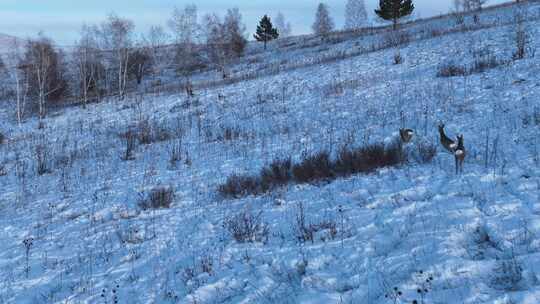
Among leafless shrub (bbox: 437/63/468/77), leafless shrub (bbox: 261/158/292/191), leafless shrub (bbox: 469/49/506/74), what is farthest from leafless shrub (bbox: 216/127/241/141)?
leafless shrub (bbox: 469/49/506/74)

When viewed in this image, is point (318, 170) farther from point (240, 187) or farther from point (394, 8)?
point (394, 8)

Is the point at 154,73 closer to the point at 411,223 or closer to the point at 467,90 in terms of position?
the point at 467,90

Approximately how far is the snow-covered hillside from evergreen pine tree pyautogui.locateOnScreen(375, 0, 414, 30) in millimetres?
25277

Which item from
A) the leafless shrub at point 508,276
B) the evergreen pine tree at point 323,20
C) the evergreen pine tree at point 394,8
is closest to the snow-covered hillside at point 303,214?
the leafless shrub at point 508,276

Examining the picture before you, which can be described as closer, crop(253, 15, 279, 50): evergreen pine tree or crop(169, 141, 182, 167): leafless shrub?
crop(169, 141, 182, 167): leafless shrub

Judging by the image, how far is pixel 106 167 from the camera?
841 centimetres

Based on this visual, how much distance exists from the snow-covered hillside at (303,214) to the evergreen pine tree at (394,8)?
25.3 metres

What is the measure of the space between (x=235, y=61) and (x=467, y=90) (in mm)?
26646

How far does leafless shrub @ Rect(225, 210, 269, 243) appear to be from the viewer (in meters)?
4.37

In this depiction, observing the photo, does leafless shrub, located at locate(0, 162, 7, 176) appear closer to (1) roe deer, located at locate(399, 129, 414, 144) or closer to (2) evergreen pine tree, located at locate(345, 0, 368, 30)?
(1) roe deer, located at locate(399, 129, 414, 144)

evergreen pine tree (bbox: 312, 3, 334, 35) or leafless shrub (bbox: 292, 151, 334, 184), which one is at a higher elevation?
evergreen pine tree (bbox: 312, 3, 334, 35)

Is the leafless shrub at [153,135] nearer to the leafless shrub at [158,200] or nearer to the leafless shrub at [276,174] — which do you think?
the leafless shrub at [158,200]

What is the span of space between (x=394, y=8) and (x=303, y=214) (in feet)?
109

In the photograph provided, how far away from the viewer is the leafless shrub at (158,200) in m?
5.87
